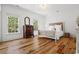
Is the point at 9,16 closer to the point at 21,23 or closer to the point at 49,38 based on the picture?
the point at 21,23

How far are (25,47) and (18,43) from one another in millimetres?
155

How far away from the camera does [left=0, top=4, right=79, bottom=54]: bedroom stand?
75.9 inches

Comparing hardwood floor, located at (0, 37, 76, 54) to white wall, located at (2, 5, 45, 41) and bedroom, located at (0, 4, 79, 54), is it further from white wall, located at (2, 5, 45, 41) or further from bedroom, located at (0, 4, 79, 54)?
white wall, located at (2, 5, 45, 41)

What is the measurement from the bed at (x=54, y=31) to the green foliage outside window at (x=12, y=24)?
510 millimetres

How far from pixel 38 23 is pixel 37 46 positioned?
449 mm

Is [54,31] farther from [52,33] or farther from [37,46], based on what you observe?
[37,46]

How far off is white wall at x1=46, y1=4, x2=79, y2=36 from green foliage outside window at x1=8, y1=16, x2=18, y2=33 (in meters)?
0.63

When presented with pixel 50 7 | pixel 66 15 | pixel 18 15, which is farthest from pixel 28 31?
pixel 66 15

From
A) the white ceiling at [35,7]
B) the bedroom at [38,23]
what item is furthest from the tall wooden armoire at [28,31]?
the white ceiling at [35,7]

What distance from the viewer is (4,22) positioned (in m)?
1.95

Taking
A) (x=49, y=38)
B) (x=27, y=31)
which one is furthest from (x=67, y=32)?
(x=27, y=31)
